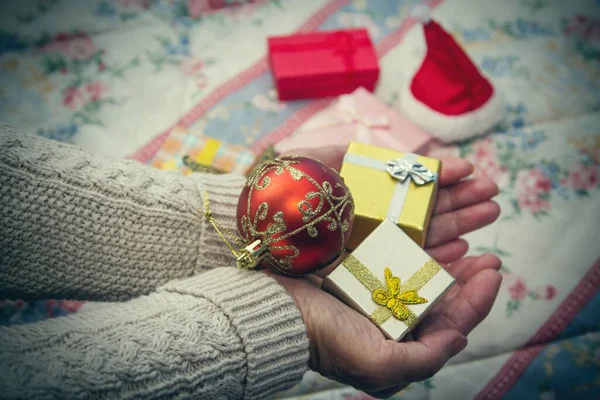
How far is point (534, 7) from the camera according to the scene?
4.85 ft

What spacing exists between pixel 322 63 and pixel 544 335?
2.95 ft

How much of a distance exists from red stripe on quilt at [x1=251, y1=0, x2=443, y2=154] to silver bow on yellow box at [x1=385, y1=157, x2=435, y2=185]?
434 mm

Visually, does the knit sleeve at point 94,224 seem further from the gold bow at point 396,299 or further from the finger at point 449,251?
the finger at point 449,251

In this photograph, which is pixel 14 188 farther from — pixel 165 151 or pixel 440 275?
pixel 440 275

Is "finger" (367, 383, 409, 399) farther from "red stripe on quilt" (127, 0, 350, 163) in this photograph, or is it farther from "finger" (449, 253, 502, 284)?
"red stripe on quilt" (127, 0, 350, 163)

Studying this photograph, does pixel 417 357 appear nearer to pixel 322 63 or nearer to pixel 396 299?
pixel 396 299

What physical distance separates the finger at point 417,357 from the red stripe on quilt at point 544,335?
0.37 meters

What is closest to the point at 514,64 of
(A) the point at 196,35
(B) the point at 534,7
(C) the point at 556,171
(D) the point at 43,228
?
(B) the point at 534,7

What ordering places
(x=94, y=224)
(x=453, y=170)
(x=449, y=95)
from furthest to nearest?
(x=449, y=95) → (x=453, y=170) → (x=94, y=224)

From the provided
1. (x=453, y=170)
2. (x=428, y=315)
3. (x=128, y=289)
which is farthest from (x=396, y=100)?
(x=128, y=289)

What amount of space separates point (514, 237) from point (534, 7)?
2.56 ft

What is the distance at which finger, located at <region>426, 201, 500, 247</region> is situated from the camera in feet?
3.42

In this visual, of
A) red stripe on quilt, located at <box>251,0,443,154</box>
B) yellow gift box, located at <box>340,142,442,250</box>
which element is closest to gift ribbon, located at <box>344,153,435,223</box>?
yellow gift box, located at <box>340,142,442,250</box>

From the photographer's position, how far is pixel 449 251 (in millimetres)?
1041
